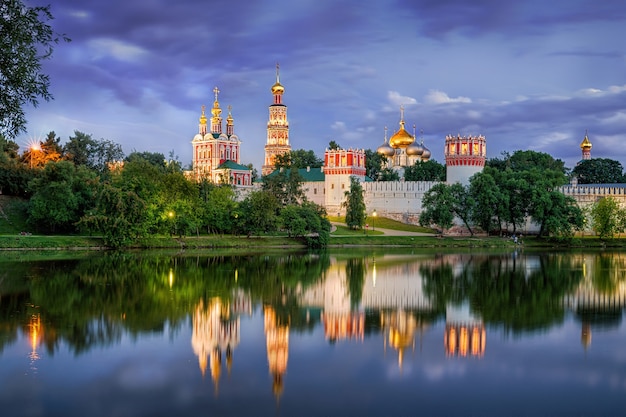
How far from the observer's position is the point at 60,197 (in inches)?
1881

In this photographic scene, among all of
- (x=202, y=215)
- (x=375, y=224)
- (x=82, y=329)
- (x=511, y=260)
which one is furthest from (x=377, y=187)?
(x=82, y=329)

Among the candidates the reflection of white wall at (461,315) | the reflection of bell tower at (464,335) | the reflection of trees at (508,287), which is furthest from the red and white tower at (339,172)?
the reflection of bell tower at (464,335)

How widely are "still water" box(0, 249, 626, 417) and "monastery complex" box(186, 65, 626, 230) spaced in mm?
35656

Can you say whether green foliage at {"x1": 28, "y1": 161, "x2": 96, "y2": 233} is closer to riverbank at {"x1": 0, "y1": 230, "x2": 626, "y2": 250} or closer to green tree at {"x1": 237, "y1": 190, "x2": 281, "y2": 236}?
riverbank at {"x1": 0, "y1": 230, "x2": 626, "y2": 250}

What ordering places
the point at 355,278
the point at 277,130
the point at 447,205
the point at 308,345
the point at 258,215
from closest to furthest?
the point at 308,345 → the point at 355,278 → the point at 258,215 → the point at 447,205 → the point at 277,130

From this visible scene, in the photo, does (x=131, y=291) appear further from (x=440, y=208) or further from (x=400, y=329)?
(x=440, y=208)

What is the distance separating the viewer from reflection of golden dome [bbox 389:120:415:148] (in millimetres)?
88000

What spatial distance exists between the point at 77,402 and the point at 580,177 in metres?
82.0

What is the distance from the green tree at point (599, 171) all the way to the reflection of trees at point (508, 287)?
158 feet

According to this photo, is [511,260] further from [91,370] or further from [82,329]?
[91,370]

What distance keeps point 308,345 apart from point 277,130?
7914 centimetres

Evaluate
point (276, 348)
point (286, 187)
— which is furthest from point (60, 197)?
point (276, 348)

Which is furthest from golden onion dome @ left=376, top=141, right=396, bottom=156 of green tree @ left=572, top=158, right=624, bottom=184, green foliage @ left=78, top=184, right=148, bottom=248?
green foliage @ left=78, top=184, right=148, bottom=248

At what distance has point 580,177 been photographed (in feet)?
280
